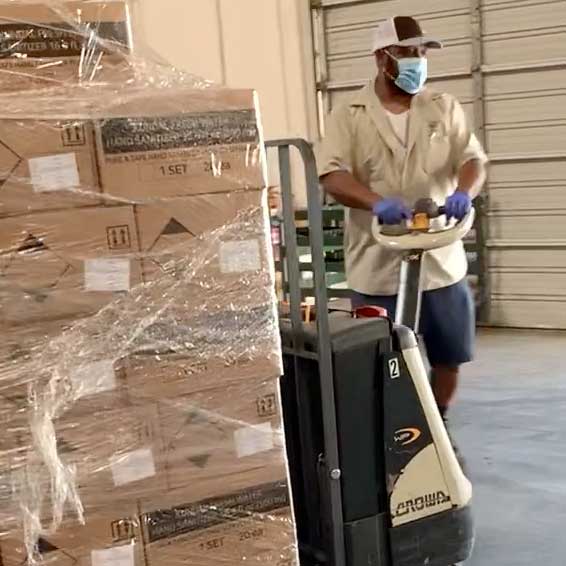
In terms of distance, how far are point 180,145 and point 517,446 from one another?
263 cm

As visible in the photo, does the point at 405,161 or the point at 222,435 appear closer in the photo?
the point at 222,435

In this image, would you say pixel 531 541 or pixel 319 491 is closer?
pixel 319 491

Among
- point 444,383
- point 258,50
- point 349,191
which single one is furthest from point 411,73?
point 258,50

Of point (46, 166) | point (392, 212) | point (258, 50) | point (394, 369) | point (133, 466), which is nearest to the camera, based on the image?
point (46, 166)

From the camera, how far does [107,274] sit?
2207 mm

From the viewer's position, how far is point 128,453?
2.26 m

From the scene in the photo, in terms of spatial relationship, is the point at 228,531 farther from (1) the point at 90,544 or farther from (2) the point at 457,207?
(2) the point at 457,207

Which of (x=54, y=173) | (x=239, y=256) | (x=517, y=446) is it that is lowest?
(x=517, y=446)

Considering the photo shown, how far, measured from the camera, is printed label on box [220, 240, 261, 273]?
2.33m

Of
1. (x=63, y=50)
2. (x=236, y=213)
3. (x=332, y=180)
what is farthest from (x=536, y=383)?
(x=63, y=50)

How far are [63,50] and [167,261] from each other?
1.81 feet

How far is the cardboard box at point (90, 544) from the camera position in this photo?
7.14ft

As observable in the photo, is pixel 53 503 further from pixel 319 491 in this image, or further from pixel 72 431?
pixel 319 491

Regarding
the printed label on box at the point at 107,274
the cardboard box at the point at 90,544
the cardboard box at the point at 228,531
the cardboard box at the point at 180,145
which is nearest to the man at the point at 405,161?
the cardboard box at the point at 180,145
